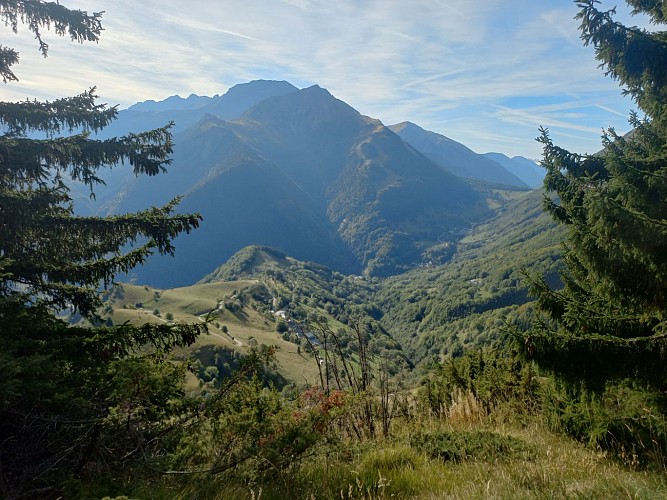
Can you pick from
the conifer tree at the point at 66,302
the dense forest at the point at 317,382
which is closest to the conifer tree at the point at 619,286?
the dense forest at the point at 317,382

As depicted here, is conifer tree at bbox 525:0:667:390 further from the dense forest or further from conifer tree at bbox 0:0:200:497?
conifer tree at bbox 0:0:200:497

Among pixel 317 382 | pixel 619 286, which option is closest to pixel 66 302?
pixel 317 382

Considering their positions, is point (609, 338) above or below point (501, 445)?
above

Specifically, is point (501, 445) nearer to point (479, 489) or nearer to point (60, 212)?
point (479, 489)

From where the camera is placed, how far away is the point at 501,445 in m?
5.36

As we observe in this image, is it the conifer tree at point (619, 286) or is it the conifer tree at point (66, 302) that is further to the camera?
the conifer tree at point (619, 286)

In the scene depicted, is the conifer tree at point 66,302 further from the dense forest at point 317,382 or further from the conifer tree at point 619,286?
the conifer tree at point 619,286

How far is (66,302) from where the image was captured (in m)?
7.71

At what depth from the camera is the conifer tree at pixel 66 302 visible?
431 cm

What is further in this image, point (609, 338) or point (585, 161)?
point (585, 161)

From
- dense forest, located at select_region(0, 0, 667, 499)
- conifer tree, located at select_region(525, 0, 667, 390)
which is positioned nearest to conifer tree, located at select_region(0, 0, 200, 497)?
dense forest, located at select_region(0, 0, 667, 499)

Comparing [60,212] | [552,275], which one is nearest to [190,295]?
[552,275]

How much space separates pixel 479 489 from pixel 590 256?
3.53 metres

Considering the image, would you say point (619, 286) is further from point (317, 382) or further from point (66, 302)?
point (66, 302)
